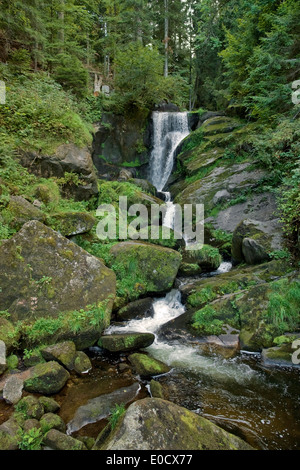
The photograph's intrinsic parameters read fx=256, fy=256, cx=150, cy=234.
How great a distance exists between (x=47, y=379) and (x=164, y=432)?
250 centimetres

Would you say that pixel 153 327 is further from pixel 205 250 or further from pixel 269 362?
pixel 205 250

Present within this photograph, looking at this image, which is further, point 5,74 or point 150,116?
point 150,116

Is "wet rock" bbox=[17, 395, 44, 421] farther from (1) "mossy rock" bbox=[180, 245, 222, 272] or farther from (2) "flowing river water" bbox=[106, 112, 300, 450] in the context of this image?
(1) "mossy rock" bbox=[180, 245, 222, 272]

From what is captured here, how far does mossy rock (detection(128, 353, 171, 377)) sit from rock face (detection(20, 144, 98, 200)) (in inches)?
272

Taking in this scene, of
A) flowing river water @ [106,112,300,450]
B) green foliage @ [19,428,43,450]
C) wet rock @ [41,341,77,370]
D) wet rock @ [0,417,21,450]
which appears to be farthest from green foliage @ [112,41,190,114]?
green foliage @ [19,428,43,450]

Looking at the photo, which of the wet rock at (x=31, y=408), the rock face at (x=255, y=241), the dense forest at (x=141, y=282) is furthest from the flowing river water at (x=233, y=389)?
the rock face at (x=255, y=241)

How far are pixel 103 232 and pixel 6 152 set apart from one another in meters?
4.09

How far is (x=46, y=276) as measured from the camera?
19.8 ft

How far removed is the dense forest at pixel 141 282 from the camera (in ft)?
12.7

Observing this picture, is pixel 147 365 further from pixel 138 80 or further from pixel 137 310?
pixel 138 80

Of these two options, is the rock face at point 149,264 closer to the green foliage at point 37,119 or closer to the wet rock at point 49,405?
the wet rock at point 49,405

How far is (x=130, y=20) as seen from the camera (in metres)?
20.8
